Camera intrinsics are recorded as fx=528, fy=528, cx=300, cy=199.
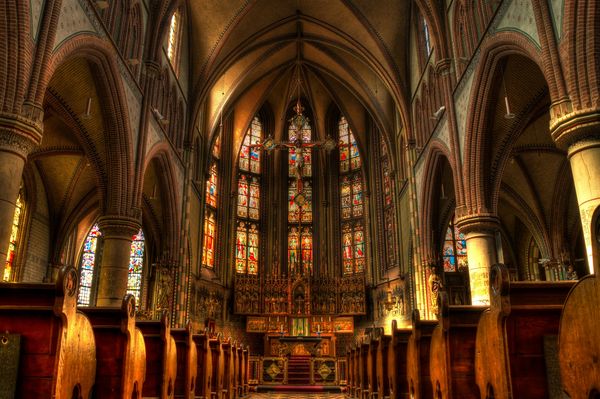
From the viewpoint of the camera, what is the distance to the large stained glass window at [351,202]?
29.5 metres

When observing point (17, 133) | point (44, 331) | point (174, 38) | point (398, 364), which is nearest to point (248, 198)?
point (174, 38)

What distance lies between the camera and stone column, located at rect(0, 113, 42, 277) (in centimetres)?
864

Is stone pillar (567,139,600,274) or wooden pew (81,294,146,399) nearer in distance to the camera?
wooden pew (81,294,146,399)

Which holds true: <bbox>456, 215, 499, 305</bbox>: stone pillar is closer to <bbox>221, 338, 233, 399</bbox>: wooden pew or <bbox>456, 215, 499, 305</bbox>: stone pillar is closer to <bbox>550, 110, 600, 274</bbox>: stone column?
<bbox>550, 110, 600, 274</bbox>: stone column

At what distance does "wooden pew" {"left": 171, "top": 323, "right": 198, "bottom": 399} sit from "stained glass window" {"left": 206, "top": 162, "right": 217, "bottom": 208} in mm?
19216

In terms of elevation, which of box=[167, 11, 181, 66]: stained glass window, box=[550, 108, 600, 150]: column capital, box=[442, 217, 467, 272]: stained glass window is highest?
box=[167, 11, 181, 66]: stained glass window

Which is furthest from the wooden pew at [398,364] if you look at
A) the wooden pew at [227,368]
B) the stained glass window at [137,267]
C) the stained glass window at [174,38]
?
the stained glass window at [137,267]

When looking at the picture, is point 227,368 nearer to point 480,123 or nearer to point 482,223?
point 482,223

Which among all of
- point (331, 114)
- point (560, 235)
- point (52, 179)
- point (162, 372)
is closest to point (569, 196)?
point (560, 235)

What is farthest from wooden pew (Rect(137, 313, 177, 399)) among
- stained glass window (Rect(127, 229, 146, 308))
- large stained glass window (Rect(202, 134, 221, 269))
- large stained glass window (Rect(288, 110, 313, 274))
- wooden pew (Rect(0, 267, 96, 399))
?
large stained glass window (Rect(288, 110, 313, 274))

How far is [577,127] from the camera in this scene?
8.68m

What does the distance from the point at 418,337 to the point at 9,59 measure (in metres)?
7.95

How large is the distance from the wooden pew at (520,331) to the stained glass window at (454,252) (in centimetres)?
2157

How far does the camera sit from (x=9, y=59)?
891cm
